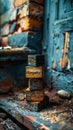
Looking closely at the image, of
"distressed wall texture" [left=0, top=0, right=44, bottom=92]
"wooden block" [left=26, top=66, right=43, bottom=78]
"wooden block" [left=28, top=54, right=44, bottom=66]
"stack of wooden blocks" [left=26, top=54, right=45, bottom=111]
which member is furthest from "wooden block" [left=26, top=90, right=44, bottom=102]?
"distressed wall texture" [left=0, top=0, right=44, bottom=92]

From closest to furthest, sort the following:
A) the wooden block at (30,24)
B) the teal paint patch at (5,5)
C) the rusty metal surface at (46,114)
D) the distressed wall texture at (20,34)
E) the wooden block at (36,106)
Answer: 1. the rusty metal surface at (46,114)
2. the wooden block at (36,106)
3. the distressed wall texture at (20,34)
4. the wooden block at (30,24)
5. the teal paint patch at (5,5)

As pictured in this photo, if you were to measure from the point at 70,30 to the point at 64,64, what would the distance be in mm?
359

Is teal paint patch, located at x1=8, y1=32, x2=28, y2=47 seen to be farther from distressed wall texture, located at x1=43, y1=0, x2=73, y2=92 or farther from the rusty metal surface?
the rusty metal surface

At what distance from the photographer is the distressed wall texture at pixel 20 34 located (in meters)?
2.30

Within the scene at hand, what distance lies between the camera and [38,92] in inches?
66.4

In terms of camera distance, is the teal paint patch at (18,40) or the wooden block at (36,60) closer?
the wooden block at (36,60)

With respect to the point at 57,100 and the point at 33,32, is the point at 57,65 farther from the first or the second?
the point at 33,32

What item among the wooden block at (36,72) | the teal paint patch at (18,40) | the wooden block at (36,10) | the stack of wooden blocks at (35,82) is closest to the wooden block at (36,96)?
the stack of wooden blocks at (35,82)

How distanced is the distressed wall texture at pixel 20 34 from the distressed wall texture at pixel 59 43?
0.37 feet

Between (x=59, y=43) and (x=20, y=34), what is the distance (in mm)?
665

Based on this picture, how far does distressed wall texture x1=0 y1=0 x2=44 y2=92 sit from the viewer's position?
230 cm

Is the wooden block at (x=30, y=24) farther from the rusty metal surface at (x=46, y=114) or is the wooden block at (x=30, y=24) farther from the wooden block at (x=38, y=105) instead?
the wooden block at (x=38, y=105)

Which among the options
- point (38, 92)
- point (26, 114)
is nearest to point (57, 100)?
point (38, 92)

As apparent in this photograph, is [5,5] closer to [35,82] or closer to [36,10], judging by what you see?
[36,10]
